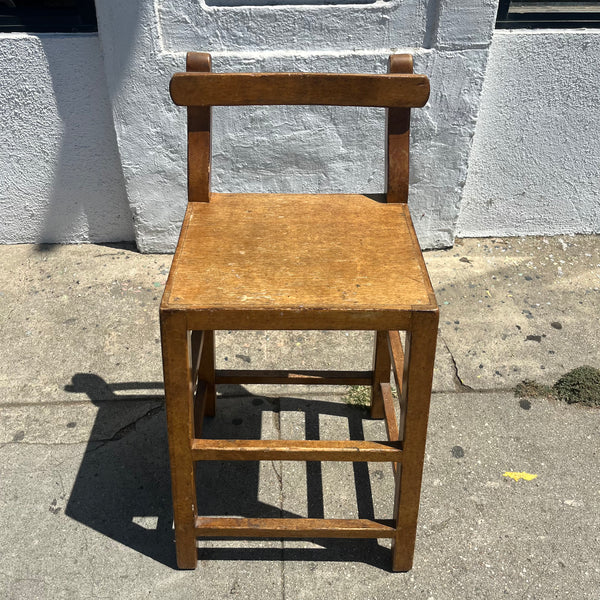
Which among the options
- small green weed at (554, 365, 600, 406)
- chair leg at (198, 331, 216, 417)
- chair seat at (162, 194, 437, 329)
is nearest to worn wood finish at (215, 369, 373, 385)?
chair leg at (198, 331, 216, 417)

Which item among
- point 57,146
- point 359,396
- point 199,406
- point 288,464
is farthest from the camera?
point 57,146

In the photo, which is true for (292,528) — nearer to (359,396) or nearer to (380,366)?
(380,366)

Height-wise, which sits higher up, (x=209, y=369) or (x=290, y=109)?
(x=290, y=109)

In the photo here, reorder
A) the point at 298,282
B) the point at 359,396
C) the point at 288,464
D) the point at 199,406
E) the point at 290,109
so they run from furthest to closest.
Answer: the point at 290,109 → the point at 359,396 → the point at 288,464 → the point at 199,406 → the point at 298,282

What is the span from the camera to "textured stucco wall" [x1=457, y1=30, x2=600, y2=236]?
301cm

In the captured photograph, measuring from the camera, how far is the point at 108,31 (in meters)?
2.80

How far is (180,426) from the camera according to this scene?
1.63 m

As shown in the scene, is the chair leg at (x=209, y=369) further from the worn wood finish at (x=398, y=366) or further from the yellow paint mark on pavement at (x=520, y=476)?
the yellow paint mark on pavement at (x=520, y=476)

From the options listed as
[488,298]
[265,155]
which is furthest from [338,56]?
[488,298]

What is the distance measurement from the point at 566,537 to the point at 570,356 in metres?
0.91

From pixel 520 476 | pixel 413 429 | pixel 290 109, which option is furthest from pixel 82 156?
pixel 520 476

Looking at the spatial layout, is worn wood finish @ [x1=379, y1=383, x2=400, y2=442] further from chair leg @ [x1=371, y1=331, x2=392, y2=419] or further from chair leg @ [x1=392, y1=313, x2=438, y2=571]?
chair leg @ [x1=392, y1=313, x2=438, y2=571]

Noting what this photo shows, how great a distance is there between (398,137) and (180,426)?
953 mm

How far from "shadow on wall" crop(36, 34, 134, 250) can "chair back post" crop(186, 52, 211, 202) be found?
135cm
